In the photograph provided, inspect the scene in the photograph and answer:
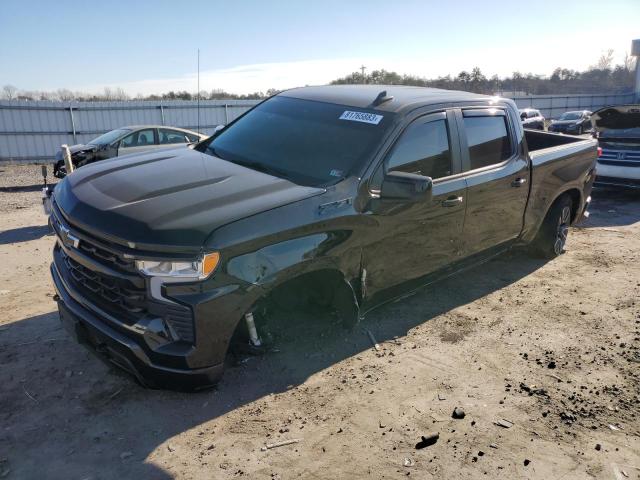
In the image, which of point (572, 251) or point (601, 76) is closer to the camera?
point (572, 251)

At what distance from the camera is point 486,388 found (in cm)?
365

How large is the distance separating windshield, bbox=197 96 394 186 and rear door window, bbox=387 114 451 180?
0.20m

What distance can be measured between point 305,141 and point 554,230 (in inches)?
150

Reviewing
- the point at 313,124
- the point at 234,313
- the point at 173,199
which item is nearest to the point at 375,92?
the point at 313,124

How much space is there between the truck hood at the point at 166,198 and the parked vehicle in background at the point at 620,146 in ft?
29.3

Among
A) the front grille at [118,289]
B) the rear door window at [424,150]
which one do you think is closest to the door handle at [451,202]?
the rear door window at [424,150]

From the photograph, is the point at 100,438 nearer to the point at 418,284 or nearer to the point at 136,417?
the point at 136,417

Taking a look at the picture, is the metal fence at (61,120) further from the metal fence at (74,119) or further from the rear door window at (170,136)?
the rear door window at (170,136)

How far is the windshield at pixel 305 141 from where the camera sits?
3.74 meters

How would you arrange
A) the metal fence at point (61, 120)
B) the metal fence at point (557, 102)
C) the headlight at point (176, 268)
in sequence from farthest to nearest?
1. the metal fence at point (557, 102)
2. the metal fence at point (61, 120)
3. the headlight at point (176, 268)

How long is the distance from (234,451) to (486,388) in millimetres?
1847

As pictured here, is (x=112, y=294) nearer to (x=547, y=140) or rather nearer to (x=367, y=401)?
(x=367, y=401)

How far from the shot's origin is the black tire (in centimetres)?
620

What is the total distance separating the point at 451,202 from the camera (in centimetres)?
434
